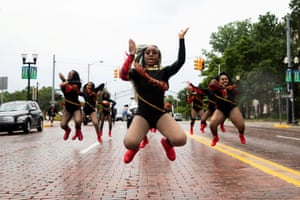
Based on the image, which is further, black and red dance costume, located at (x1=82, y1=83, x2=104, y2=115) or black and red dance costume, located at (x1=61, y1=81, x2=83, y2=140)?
black and red dance costume, located at (x1=82, y1=83, x2=104, y2=115)

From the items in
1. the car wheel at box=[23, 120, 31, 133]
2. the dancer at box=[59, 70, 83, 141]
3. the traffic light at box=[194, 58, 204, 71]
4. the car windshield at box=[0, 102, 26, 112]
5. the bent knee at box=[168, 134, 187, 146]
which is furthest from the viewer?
the traffic light at box=[194, 58, 204, 71]

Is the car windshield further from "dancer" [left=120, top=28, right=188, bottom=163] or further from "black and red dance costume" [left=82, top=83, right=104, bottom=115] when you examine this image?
"dancer" [left=120, top=28, right=188, bottom=163]

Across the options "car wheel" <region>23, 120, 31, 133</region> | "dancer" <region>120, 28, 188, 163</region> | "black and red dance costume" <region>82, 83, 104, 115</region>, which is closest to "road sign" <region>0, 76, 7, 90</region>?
"car wheel" <region>23, 120, 31, 133</region>

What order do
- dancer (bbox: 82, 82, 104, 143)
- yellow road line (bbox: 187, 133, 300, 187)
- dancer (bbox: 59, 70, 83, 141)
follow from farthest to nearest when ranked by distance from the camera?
dancer (bbox: 82, 82, 104, 143) < dancer (bbox: 59, 70, 83, 141) < yellow road line (bbox: 187, 133, 300, 187)

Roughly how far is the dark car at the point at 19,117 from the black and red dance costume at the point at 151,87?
1647 centimetres

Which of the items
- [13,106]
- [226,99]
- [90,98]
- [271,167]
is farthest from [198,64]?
[271,167]

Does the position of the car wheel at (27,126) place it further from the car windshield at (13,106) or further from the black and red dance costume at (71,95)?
the black and red dance costume at (71,95)

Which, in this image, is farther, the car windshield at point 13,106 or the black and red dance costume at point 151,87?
the car windshield at point 13,106

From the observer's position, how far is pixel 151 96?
5.71 m

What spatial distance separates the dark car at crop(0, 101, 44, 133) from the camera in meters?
20.8

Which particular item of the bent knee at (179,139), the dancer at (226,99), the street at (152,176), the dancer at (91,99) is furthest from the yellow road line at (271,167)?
the dancer at (91,99)

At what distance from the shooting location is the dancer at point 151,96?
5.60m

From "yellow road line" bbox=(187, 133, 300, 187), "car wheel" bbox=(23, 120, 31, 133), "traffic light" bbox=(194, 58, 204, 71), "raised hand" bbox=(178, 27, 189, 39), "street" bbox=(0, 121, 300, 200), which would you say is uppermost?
"traffic light" bbox=(194, 58, 204, 71)

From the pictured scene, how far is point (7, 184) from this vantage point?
6.41m
